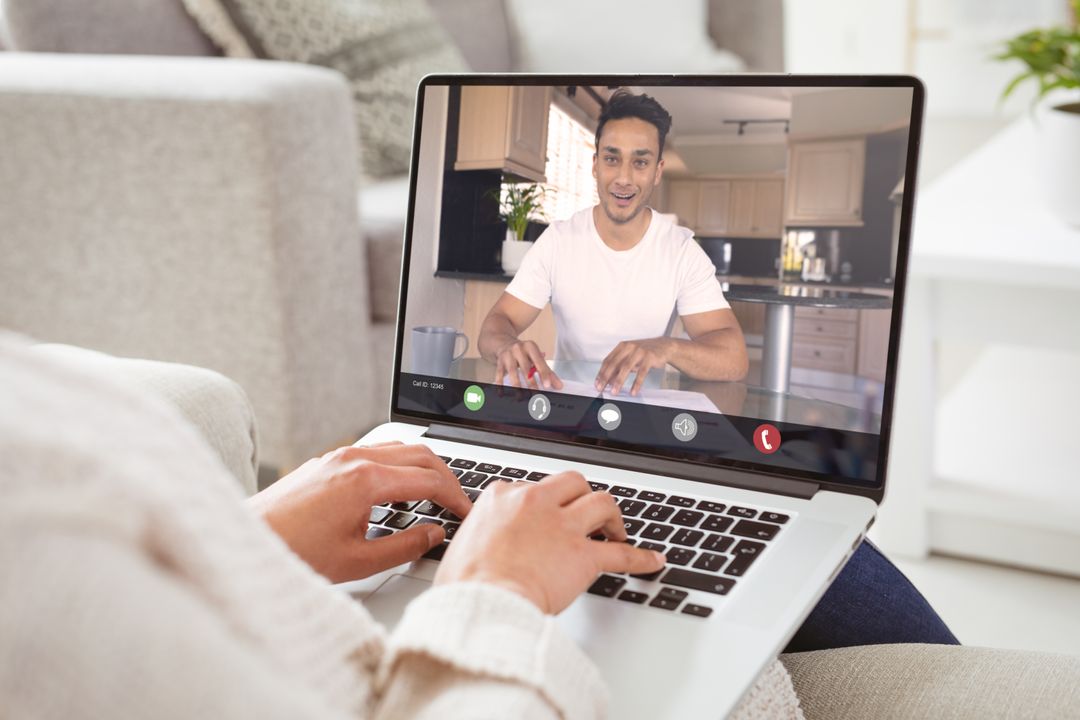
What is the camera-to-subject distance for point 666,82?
740mm

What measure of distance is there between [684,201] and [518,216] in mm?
124

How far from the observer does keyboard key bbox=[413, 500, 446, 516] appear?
26.5 inches

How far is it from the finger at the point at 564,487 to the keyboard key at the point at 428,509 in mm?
152

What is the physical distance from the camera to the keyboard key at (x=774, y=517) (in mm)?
647

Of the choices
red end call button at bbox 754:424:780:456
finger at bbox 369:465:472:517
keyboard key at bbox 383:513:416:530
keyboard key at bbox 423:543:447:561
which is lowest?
keyboard key at bbox 423:543:447:561

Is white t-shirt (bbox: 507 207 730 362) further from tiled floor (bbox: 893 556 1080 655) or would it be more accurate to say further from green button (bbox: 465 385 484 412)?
tiled floor (bbox: 893 556 1080 655)

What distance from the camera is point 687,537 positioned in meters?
0.63

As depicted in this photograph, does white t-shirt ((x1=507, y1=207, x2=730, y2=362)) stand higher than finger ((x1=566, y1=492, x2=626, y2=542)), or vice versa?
white t-shirt ((x1=507, y1=207, x2=730, y2=362))

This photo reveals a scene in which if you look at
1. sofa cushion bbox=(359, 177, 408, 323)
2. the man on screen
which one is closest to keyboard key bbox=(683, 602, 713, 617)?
the man on screen

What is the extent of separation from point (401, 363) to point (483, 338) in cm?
8

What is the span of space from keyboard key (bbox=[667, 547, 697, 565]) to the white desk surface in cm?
93

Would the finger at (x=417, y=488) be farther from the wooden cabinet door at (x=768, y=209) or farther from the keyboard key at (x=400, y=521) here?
the wooden cabinet door at (x=768, y=209)

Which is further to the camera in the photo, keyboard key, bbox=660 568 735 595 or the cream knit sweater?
keyboard key, bbox=660 568 735 595

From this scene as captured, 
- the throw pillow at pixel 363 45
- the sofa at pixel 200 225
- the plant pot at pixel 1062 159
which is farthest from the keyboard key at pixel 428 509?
the throw pillow at pixel 363 45
